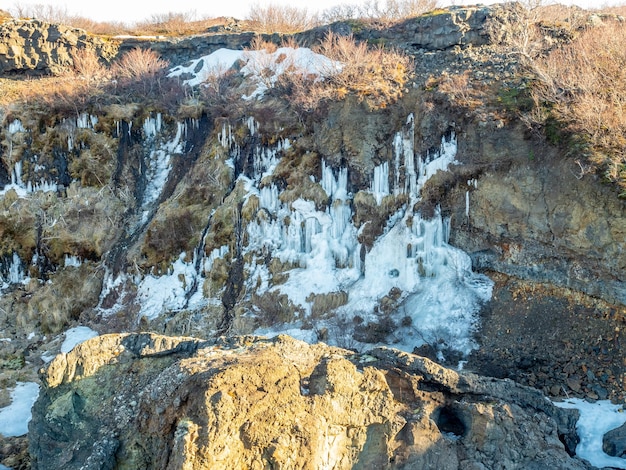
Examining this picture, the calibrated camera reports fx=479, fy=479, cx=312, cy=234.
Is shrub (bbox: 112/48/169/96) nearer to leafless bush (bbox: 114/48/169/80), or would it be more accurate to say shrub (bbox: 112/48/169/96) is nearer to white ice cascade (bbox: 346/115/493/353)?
leafless bush (bbox: 114/48/169/80)

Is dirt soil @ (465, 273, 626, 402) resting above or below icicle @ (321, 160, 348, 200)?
below

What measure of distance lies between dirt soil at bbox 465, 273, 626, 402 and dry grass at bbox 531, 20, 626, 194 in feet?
11.8

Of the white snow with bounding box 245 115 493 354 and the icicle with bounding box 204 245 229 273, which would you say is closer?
the white snow with bounding box 245 115 493 354

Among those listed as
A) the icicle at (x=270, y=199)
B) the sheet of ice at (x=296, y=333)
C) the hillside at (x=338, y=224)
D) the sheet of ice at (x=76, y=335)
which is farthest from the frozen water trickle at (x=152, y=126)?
the sheet of ice at (x=296, y=333)

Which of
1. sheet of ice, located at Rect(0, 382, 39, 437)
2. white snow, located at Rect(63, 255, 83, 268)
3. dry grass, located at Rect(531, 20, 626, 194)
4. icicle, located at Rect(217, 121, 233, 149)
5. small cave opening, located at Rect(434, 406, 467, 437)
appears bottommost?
sheet of ice, located at Rect(0, 382, 39, 437)

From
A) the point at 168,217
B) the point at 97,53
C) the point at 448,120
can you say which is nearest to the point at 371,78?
the point at 448,120

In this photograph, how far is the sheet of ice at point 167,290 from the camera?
1825 centimetres

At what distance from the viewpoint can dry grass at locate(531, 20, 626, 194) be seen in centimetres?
1348

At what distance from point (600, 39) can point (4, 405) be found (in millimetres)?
22650

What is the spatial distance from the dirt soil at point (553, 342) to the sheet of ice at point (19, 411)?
→ 11960 mm

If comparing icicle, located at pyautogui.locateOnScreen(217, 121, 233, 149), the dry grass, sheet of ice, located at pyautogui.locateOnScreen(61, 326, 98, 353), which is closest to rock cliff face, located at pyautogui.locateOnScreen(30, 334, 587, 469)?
the dry grass

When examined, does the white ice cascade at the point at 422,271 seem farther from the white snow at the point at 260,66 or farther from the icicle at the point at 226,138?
the icicle at the point at 226,138

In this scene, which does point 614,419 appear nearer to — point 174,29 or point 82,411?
point 82,411

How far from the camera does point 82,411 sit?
829cm
